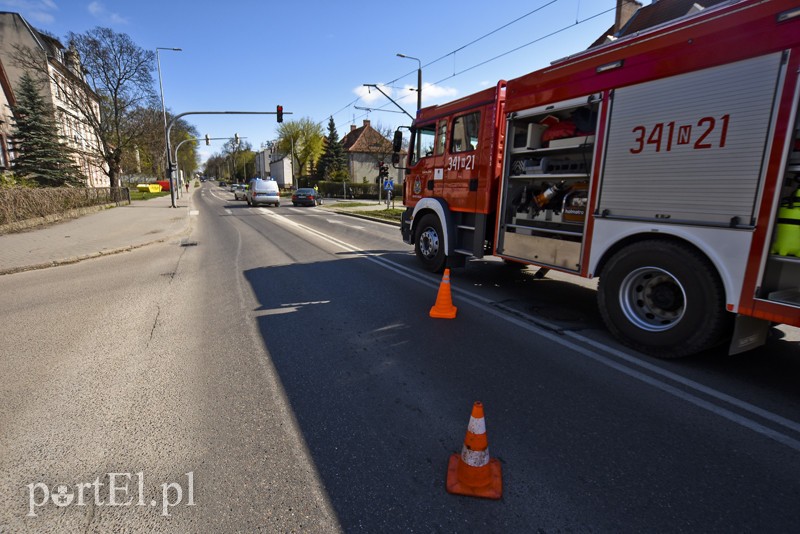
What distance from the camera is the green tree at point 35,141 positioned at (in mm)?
26641

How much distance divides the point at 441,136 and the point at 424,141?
2.50ft

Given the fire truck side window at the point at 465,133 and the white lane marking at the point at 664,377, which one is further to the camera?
the fire truck side window at the point at 465,133

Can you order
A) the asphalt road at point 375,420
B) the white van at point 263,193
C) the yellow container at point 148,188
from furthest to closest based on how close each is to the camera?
1. the yellow container at point 148,188
2. the white van at point 263,193
3. the asphalt road at point 375,420

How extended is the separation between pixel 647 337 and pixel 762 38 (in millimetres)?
2744

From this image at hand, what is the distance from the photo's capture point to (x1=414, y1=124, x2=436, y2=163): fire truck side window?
26.6 feet

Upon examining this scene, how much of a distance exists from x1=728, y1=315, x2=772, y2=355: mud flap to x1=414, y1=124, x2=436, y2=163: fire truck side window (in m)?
5.81

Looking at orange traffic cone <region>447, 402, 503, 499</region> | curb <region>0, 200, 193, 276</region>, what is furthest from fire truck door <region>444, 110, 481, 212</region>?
curb <region>0, 200, 193, 276</region>

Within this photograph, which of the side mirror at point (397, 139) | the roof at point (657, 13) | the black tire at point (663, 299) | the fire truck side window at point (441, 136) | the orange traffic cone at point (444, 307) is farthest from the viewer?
the roof at point (657, 13)

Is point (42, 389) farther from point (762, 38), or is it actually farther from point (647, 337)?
point (762, 38)

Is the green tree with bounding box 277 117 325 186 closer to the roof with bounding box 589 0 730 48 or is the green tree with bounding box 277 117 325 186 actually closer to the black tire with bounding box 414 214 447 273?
the roof with bounding box 589 0 730 48

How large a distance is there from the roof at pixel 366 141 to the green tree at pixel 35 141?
124 feet

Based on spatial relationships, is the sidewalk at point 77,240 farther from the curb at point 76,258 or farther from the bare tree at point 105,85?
the bare tree at point 105,85

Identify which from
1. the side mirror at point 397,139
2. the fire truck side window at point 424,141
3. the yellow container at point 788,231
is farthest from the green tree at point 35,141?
the yellow container at point 788,231

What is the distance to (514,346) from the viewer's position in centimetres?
431
